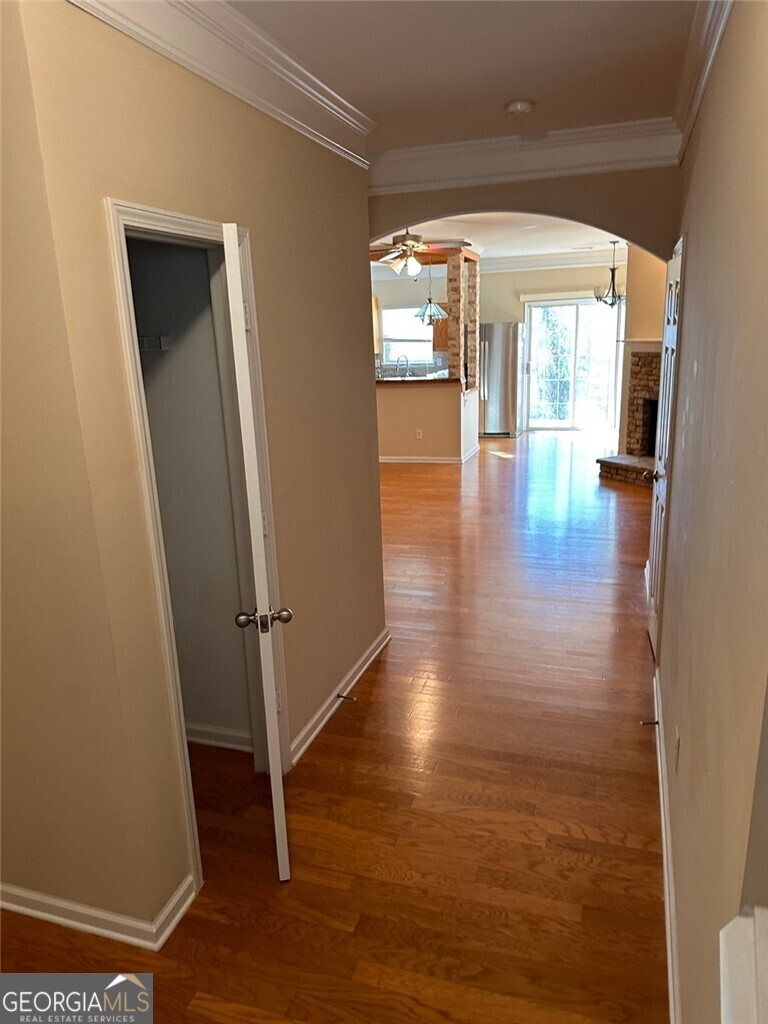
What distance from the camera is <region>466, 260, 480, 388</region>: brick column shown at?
8.84 metres

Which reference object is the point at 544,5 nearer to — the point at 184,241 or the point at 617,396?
the point at 184,241

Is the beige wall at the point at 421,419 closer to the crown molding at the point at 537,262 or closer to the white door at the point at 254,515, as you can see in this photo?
the crown molding at the point at 537,262

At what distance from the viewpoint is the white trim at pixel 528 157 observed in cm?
336

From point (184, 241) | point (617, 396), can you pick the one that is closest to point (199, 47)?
point (184, 241)

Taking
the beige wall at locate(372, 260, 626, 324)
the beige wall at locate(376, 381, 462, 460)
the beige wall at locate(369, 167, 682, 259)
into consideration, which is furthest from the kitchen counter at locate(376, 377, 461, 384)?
the beige wall at locate(369, 167, 682, 259)

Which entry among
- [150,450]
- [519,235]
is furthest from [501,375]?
[150,450]

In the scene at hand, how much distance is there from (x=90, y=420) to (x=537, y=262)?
994 centimetres

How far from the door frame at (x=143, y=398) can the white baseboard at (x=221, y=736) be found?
79cm

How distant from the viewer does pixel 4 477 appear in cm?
169

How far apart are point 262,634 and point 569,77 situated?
8.02ft

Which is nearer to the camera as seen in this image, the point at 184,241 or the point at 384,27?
the point at 184,241

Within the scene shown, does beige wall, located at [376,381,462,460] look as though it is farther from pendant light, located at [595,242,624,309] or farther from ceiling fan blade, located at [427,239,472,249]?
pendant light, located at [595,242,624,309]

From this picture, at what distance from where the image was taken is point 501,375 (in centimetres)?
1082

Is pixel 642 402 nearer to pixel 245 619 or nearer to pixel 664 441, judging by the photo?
pixel 664 441
